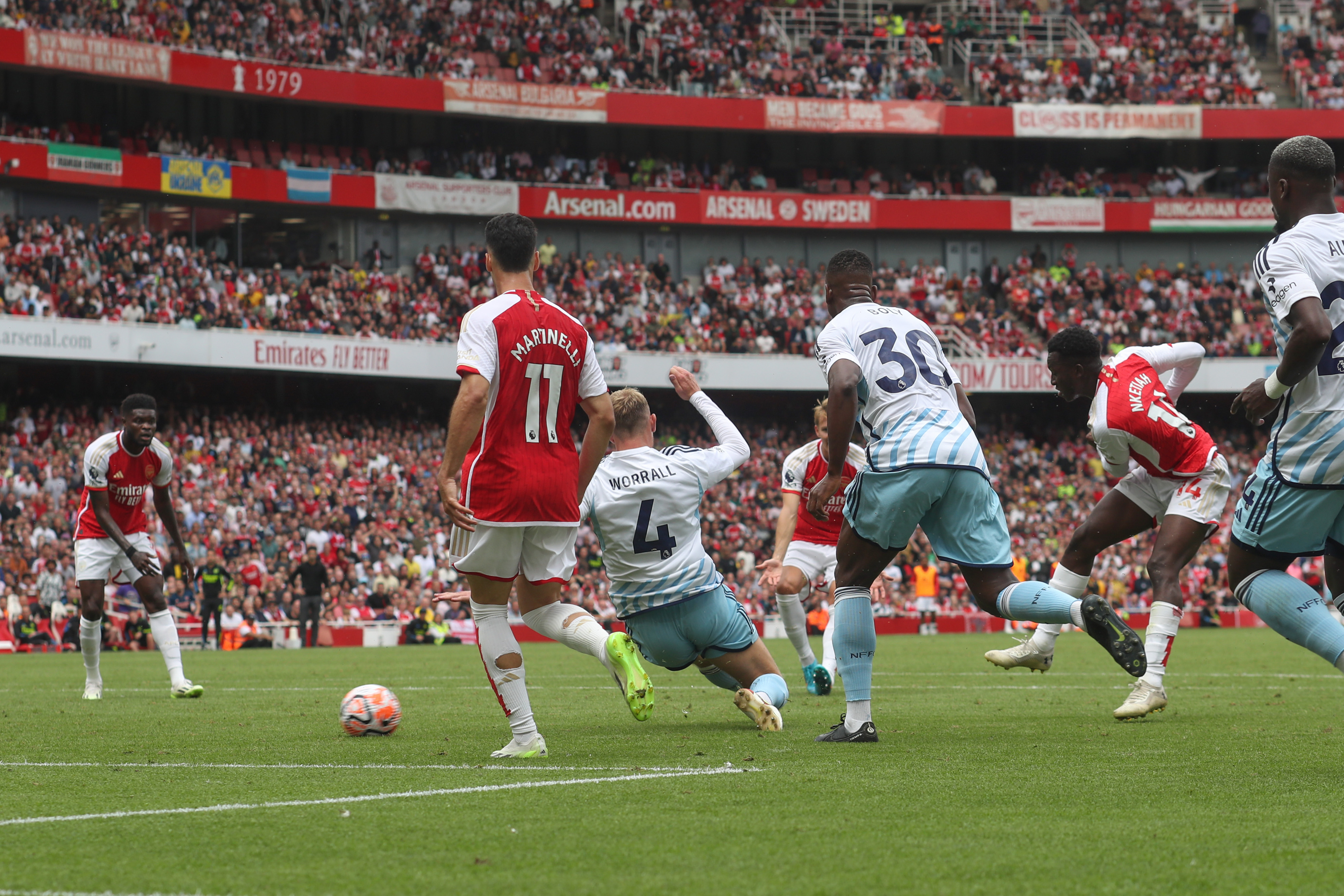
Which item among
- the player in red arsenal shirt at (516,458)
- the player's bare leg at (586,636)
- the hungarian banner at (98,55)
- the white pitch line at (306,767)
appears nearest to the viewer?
the white pitch line at (306,767)

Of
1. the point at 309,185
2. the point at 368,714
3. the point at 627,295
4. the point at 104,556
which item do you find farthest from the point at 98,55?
the point at 368,714

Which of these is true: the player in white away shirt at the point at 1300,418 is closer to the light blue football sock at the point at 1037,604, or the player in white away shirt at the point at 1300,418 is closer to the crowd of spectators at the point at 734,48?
the light blue football sock at the point at 1037,604

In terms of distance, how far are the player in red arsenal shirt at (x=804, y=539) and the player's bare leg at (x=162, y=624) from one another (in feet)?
15.7

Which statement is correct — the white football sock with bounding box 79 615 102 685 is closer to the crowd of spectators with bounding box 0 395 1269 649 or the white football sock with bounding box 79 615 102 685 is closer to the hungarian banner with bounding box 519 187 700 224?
the crowd of spectators with bounding box 0 395 1269 649

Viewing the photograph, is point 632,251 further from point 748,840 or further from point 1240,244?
point 748,840

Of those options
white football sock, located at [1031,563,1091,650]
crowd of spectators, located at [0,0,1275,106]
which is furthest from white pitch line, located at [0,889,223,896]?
crowd of spectators, located at [0,0,1275,106]

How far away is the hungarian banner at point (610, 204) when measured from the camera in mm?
40812

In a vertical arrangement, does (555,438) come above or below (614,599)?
above

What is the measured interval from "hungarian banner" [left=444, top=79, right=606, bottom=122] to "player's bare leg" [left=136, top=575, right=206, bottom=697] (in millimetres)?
28572

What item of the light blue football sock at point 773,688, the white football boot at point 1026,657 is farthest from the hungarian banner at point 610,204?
the light blue football sock at point 773,688

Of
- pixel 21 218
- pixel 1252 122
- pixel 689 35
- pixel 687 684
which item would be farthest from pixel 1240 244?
pixel 687 684

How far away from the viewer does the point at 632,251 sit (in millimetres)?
42656

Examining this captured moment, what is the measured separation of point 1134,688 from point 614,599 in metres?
3.00

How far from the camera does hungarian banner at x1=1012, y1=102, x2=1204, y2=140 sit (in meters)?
43.1
